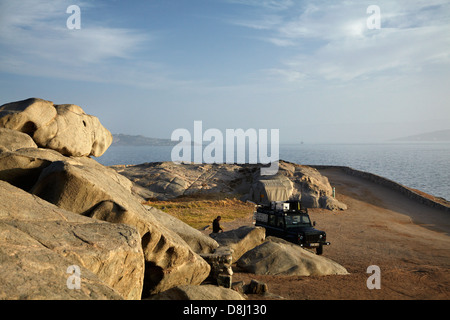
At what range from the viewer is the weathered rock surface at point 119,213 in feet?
29.8

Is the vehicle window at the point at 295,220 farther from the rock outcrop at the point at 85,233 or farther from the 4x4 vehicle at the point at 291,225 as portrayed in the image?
the rock outcrop at the point at 85,233

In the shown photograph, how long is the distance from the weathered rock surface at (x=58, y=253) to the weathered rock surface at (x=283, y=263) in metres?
6.43

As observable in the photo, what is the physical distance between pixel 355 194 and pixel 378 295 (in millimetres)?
30332

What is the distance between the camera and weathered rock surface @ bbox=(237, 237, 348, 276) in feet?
44.4

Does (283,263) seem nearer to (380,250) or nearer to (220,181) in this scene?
(380,250)

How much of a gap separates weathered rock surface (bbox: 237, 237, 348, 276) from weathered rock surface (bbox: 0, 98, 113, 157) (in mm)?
9720

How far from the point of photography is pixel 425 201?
35.1 metres

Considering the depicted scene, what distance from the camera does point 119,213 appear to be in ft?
30.2

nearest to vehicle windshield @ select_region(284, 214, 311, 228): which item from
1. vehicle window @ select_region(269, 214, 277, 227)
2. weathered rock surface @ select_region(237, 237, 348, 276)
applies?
vehicle window @ select_region(269, 214, 277, 227)

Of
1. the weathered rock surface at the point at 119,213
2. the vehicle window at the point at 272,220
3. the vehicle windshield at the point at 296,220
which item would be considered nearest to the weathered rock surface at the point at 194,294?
the weathered rock surface at the point at 119,213

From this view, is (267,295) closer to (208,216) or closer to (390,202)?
(208,216)

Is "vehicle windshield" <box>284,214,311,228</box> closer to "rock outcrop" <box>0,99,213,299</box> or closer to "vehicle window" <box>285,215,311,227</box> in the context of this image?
"vehicle window" <box>285,215,311,227</box>

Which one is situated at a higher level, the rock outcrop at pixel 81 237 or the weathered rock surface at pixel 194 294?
the rock outcrop at pixel 81 237

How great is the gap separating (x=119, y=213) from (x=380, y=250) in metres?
15.5
